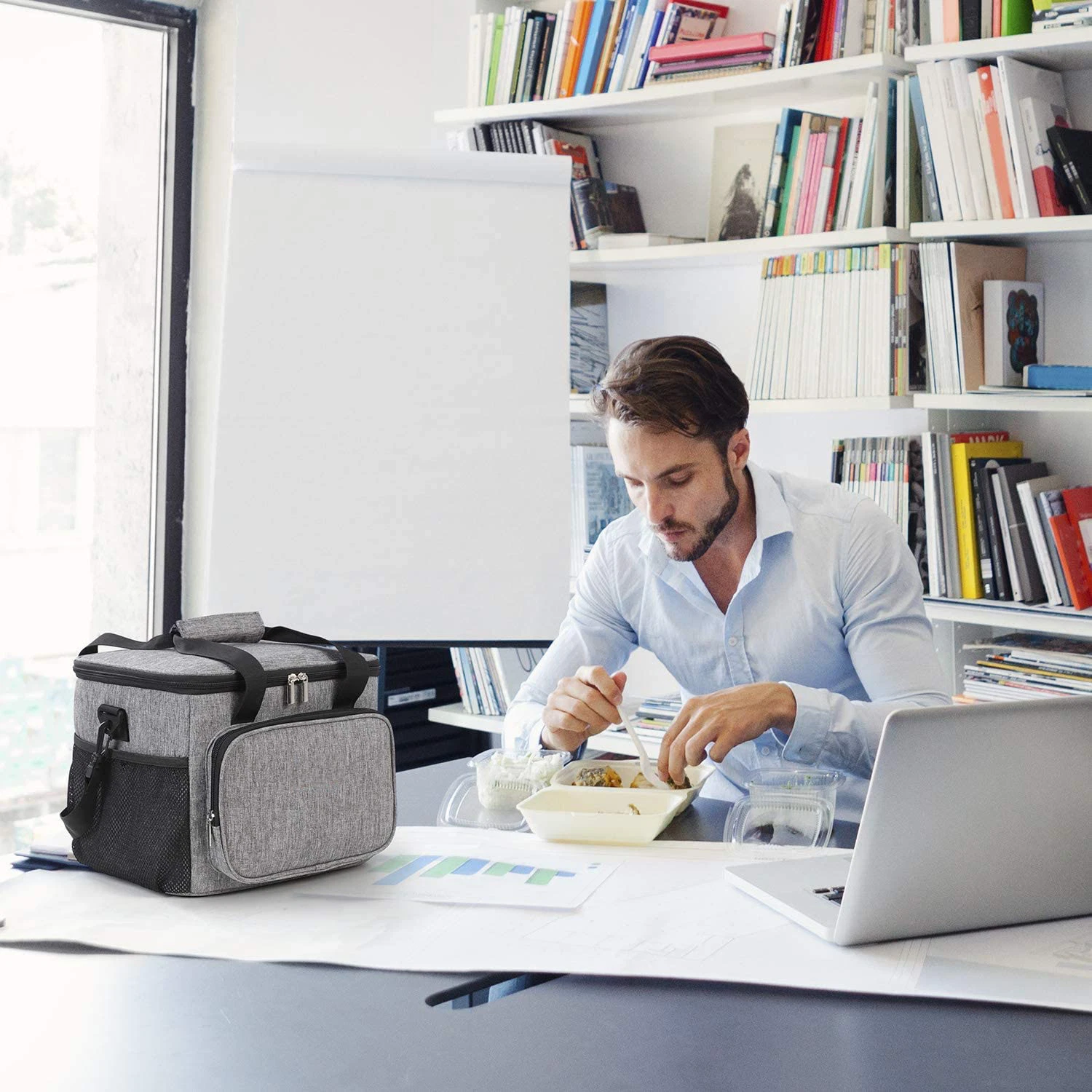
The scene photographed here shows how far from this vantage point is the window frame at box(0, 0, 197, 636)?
11.1 ft

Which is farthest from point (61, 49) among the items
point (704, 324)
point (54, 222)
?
point (704, 324)

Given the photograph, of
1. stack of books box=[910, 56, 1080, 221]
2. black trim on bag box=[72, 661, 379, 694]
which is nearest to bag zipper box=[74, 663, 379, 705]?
black trim on bag box=[72, 661, 379, 694]

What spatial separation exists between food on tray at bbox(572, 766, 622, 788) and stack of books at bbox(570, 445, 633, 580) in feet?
4.86

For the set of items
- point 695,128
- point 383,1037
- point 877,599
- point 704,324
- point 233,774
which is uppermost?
point 695,128

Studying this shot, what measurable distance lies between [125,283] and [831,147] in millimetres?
1759

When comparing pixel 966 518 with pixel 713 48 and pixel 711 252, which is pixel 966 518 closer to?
pixel 711 252

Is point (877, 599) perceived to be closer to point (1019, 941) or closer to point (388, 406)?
point (1019, 941)

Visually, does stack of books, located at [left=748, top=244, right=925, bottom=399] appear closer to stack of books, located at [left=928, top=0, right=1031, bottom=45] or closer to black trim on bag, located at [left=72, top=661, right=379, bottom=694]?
stack of books, located at [left=928, top=0, right=1031, bottom=45]

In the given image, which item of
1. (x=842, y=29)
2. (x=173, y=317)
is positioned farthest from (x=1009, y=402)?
(x=173, y=317)

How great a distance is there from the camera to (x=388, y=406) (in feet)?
8.66

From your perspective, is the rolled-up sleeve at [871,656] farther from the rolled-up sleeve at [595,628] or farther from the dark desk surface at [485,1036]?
the dark desk surface at [485,1036]

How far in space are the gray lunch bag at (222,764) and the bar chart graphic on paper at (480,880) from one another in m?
0.04

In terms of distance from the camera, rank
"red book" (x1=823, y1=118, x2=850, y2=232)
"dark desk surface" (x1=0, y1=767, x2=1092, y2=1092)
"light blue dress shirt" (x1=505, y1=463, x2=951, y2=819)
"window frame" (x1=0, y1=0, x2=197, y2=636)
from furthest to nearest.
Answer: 1. "window frame" (x1=0, y1=0, x2=197, y2=636)
2. "red book" (x1=823, y1=118, x2=850, y2=232)
3. "light blue dress shirt" (x1=505, y1=463, x2=951, y2=819)
4. "dark desk surface" (x1=0, y1=767, x2=1092, y2=1092)

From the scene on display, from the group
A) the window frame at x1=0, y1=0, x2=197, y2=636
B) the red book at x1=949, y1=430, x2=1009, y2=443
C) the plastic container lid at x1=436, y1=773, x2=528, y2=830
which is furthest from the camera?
the window frame at x1=0, y1=0, x2=197, y2=636
